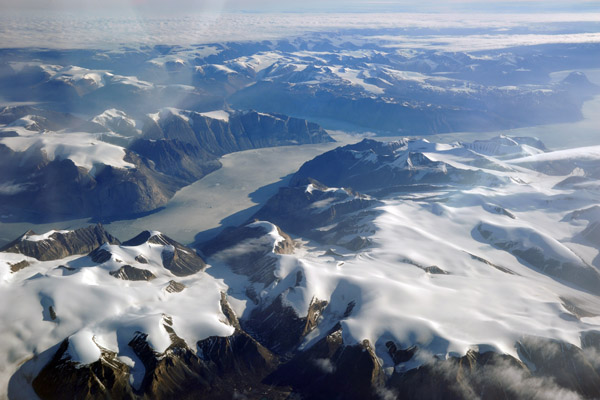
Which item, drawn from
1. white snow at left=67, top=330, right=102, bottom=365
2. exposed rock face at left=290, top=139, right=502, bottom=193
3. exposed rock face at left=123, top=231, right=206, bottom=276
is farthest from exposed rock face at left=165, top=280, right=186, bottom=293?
exposed rock face at left=290, top=139, right=502, bottom=193

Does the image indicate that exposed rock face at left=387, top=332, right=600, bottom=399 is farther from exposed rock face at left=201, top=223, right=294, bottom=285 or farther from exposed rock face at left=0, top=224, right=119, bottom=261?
exposed rock face at left=0, top=224, right=119, bottom=261

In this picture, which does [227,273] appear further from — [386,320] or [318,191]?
[318,191]

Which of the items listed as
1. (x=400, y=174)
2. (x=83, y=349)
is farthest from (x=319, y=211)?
(x=83, y=349)

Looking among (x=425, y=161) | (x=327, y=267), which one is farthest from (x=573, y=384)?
(x=425, y=161)

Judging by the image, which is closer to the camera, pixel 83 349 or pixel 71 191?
pixel 83 349

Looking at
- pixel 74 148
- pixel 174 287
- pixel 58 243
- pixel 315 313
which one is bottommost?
pixel 74 148

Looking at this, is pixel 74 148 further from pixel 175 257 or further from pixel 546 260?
pixel 546 260
